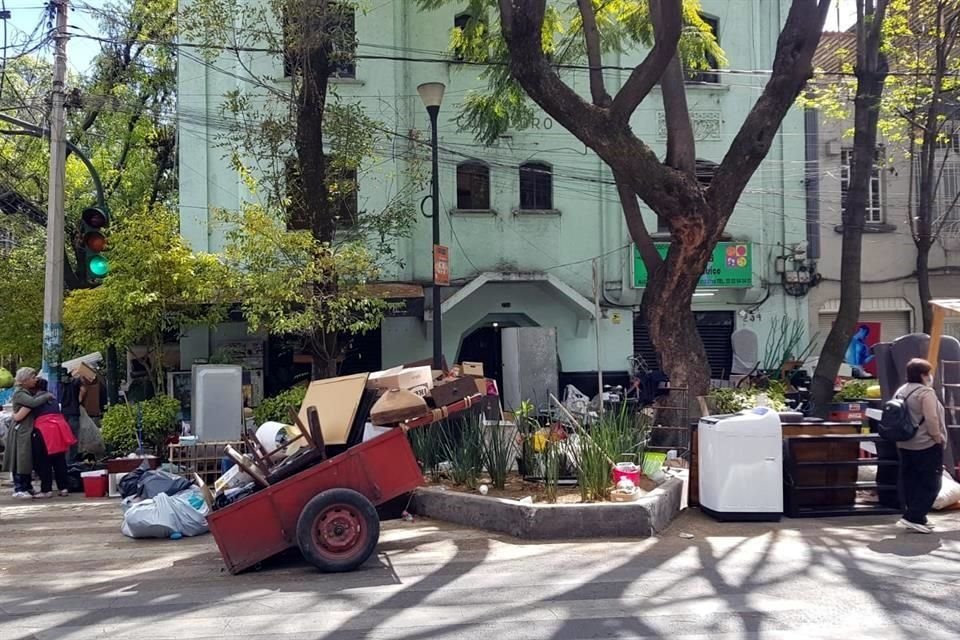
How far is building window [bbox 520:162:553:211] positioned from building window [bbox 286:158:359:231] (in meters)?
4.46

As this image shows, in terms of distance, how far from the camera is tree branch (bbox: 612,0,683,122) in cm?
1070

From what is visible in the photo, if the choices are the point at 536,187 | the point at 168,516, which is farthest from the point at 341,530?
the point at 536,187

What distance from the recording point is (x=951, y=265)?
850 inches

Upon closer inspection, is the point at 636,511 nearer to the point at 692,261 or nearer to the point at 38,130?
the point at 692,261

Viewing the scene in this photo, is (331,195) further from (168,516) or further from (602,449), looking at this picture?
(602,449)

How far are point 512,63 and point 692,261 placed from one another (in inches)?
135

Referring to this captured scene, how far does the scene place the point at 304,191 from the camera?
15102 mm

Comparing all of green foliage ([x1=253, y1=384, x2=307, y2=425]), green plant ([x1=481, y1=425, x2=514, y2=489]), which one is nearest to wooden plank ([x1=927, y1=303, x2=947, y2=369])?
green plant ([x1=481, y1=425, x2=514, y2=489])

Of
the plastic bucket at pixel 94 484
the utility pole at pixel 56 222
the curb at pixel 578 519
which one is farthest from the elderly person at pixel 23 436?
the curb at pixel 578 519

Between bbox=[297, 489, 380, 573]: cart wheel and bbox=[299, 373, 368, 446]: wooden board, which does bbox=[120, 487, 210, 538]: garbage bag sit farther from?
bbox=[297, 489, 380, 573]: cart wheel

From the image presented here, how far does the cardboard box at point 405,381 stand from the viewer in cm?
941

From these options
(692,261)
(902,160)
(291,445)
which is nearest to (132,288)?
(291,445)

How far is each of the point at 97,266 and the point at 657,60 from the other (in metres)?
7.69

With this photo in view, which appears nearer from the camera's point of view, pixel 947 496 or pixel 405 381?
pixel 947 496
